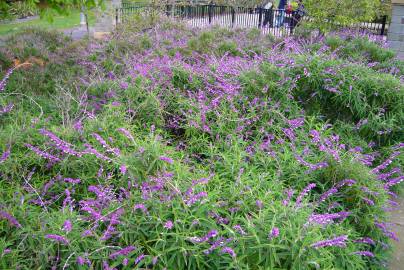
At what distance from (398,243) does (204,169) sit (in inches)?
65.3

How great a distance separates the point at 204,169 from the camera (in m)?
3.29

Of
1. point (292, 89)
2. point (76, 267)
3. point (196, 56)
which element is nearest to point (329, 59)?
point (292, 89)

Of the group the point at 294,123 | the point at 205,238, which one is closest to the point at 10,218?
the point at 205,238

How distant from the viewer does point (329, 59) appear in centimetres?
526

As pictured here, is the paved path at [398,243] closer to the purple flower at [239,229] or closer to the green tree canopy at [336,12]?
the purple flower at [239,229]

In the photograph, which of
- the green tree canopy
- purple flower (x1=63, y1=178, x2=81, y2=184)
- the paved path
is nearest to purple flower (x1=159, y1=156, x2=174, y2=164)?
purple flower (x1=63, y1=178, x2=81, y2=184)

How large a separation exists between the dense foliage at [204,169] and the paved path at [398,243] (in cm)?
12

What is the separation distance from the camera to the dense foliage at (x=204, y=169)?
2.34 m

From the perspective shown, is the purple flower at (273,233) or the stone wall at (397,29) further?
the stone wall at (397,29)

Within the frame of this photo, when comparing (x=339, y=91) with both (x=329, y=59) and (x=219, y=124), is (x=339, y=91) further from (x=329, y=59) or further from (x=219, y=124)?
(x=219, y=124)

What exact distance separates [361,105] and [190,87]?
1.97 metres

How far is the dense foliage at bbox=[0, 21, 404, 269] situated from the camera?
234cm

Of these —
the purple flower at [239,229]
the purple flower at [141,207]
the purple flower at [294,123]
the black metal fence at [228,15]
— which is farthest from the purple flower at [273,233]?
the black metal fence at [228,15]

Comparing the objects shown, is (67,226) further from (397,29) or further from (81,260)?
(397,29)
